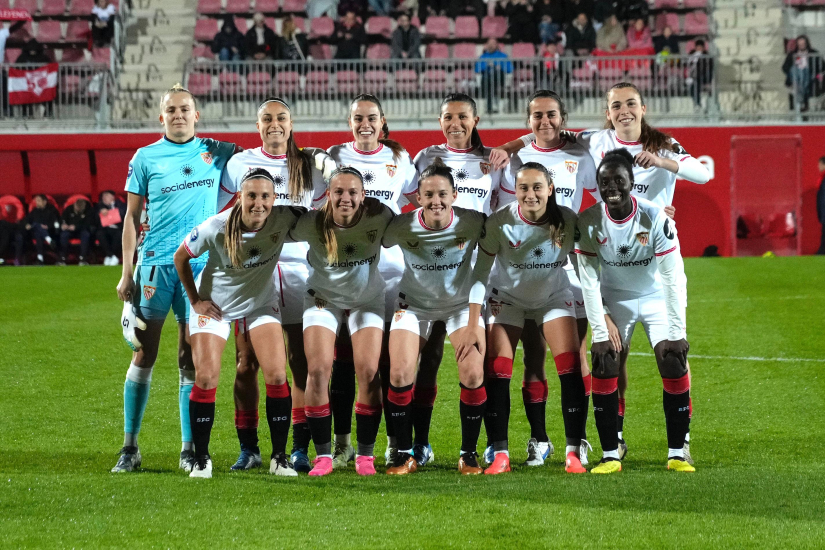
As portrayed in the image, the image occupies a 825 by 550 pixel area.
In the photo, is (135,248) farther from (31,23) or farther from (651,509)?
(31,23)

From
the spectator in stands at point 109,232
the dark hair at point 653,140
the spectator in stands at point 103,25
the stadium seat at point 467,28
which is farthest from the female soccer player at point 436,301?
the spectator in stands at point 103,25

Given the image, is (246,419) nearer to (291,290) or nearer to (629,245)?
→ (291,290)

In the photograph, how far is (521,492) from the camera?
513cm

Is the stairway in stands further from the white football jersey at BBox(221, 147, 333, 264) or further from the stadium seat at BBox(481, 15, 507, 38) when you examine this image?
the white football jersey at BBox(221, 147, 333, 264)

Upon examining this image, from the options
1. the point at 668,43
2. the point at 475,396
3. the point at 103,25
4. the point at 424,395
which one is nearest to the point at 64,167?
the point at 103,25

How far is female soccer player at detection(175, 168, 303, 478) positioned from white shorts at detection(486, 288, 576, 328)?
124 centimetres

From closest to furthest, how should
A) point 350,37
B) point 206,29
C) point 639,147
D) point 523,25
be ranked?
point 639,147 < point 350,37 < point 523,25 < point 206,29

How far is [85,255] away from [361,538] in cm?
1525

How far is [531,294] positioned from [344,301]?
3.49 feet

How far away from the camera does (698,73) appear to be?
63.1 feet

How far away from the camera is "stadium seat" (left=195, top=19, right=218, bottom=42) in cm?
2206

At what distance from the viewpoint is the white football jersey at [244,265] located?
5.70 meters

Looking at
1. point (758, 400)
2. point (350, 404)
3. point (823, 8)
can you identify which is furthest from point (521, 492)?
point (823, 8)

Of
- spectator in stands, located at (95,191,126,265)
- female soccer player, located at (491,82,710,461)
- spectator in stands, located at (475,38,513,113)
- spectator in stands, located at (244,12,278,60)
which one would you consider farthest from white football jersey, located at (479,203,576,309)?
spectator in stands, located at (244,12,278,60)
